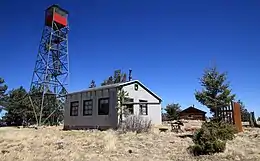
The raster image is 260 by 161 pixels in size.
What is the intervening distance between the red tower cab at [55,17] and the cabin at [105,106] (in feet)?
37.4

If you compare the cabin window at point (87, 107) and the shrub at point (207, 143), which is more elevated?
the cabin window at point (87, 107)

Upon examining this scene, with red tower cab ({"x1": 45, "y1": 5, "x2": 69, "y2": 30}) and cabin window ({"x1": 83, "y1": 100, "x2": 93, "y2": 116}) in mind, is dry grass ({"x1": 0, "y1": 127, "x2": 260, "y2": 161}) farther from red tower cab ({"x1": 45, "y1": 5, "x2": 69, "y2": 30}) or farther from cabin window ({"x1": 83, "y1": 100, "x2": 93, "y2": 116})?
red tower cab ({"x1": 45, "y1": 5, "x2": 69, "y2": 30})

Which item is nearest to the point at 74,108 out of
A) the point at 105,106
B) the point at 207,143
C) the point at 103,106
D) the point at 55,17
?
the point at 103,106

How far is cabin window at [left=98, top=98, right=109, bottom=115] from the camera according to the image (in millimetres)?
19406

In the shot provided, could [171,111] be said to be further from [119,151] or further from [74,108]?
[119,151]

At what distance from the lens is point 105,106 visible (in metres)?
19.6

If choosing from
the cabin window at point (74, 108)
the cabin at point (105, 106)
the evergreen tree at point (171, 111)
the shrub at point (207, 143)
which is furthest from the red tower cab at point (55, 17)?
the shrub at point (207, 143)

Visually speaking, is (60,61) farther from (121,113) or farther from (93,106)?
(121,113)

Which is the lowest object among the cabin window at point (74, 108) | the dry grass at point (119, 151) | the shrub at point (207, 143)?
the dry grass at point (119, 151)

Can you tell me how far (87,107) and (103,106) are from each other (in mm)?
2337

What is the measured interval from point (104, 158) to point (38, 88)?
25.4m

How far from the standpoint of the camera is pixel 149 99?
72.4 ft

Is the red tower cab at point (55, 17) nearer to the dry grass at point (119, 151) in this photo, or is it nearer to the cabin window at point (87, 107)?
the cabin window at point (87, 107)

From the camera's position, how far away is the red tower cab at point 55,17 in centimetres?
3063
